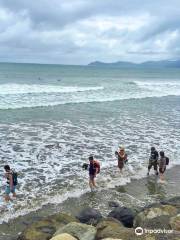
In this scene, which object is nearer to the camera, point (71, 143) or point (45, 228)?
point (45, 228)

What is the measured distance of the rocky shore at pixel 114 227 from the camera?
8.55m

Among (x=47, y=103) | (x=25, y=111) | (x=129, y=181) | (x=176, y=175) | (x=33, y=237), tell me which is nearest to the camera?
(x=33, y=237)

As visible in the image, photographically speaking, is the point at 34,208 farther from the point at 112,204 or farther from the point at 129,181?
the point at 129,181

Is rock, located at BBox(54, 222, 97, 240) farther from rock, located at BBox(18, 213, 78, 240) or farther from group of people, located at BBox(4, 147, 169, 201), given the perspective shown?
group of people, located at BBox(4, 147, 169, 201)

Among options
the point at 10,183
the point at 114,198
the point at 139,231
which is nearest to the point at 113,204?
the point at 114,198

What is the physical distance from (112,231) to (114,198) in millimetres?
5218

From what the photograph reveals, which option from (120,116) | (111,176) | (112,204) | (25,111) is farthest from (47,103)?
(112,204)

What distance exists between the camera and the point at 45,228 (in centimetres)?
991

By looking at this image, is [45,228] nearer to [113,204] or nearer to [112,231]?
[112,231]

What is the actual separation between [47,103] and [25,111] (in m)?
6.27

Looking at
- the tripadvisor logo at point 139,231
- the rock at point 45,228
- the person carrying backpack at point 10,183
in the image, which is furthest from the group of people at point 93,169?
the tripadvisor logo at point 139,231

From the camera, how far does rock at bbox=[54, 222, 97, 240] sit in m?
9.03

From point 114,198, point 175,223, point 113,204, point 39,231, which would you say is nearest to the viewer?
point 175,223

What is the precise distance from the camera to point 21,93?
47156 millimetres
